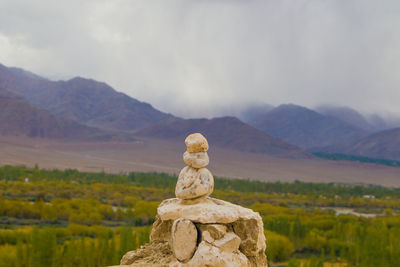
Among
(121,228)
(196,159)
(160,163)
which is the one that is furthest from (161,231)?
(160,163)

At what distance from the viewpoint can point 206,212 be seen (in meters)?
9.45

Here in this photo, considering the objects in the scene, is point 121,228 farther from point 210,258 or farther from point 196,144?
point 210,258

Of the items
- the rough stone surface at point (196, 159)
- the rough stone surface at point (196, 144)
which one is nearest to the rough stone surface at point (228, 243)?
the rough stone surface at point (196, 159)

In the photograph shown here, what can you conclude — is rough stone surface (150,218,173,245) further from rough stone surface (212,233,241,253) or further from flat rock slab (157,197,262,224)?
rough stone surface (212,233,241,253)

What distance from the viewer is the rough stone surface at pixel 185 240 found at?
30.3 feet

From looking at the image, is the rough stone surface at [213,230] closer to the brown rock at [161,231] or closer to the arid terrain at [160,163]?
the brown rock at [161,231]

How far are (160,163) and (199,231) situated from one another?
158m

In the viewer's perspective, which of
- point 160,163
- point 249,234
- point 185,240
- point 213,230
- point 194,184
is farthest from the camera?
point 160,163

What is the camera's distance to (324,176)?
16612cm

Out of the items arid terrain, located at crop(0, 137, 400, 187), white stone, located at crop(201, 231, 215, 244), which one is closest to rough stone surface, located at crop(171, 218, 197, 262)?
white stone, located at crop(201, 231, 215, 244)

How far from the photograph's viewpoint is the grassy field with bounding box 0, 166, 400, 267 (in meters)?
22.5

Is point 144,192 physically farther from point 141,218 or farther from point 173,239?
point 173,239

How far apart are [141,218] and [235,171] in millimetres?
119045

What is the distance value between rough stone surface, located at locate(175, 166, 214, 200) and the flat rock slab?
0.24m
